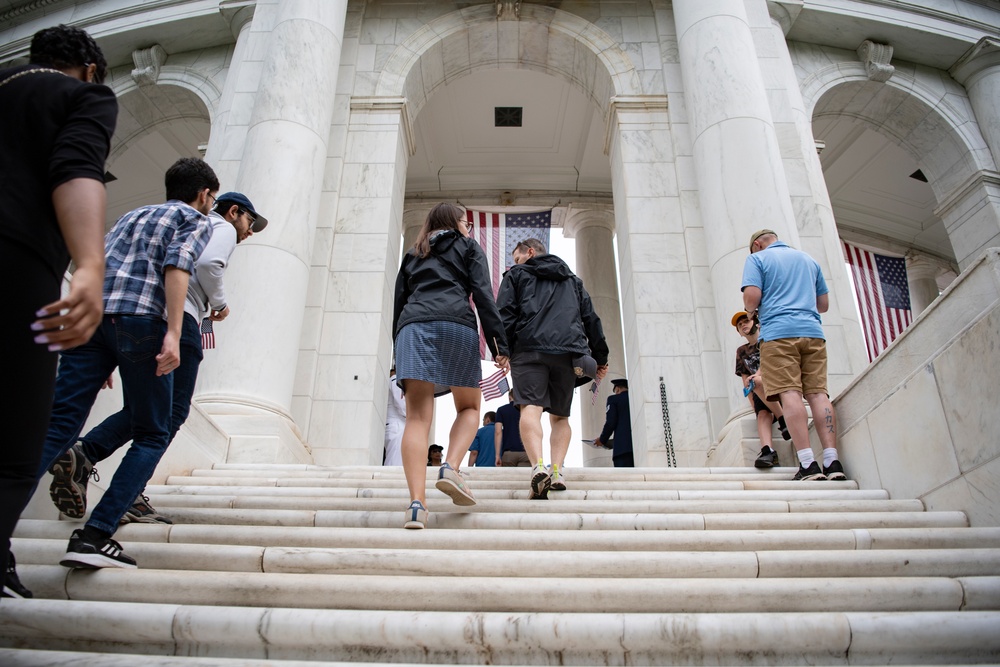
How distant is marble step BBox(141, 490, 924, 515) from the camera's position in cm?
455

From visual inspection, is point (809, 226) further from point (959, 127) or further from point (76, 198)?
point (76, 198)

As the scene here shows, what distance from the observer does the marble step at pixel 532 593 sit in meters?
2.92

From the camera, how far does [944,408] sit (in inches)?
168

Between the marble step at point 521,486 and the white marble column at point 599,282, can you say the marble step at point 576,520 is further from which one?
the white marble column at point 599,282

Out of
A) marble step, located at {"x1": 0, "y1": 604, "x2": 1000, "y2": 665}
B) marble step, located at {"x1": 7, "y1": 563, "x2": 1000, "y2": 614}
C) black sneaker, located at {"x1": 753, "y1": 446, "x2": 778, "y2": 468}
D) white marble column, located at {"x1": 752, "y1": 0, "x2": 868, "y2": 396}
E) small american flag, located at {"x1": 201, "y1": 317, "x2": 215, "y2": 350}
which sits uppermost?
white marble column, located at {"x1": 752, "y1": 0, "x2": 868, "y2": 396}

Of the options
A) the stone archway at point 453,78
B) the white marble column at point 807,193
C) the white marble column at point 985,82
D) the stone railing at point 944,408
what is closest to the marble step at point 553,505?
the stone railing at point 944,408

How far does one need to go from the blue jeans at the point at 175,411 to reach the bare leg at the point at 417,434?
114 cm

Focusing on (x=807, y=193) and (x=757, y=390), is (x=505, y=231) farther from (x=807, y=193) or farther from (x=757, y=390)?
(x=757, y=390)

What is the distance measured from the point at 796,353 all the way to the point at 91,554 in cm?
478

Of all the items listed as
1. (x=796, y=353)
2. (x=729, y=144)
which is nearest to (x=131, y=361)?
(x=796, y=353)

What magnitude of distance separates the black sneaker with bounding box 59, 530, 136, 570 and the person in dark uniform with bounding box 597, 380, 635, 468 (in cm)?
700

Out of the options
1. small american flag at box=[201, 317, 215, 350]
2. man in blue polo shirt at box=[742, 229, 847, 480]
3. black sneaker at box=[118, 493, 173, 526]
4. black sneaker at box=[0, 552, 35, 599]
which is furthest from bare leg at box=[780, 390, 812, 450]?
small american flag at box=[201, 317, 215, 350]

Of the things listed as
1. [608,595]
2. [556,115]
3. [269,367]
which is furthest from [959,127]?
[608,595]

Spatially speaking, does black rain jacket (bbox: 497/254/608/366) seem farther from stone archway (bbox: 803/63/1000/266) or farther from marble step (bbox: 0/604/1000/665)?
stone archway (bbox: 803/63/1000/266)
